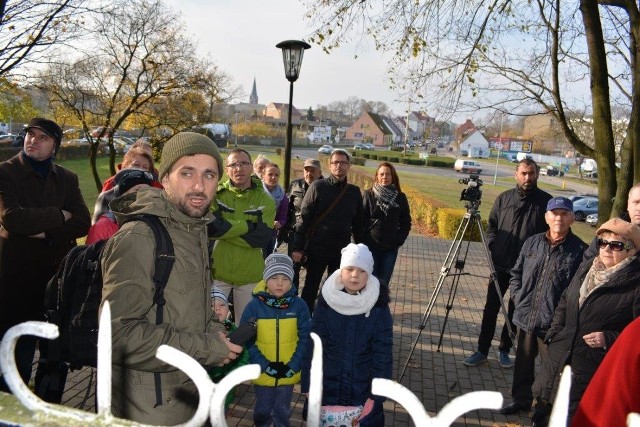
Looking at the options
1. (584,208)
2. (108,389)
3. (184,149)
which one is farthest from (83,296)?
(584,208)

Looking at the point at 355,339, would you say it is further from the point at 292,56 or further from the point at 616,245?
the point at 292,56

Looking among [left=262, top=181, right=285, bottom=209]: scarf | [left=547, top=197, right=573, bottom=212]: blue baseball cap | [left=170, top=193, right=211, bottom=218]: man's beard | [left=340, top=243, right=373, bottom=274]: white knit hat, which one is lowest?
[left=340, top=243, right=373, bottom=274]: white knit hat

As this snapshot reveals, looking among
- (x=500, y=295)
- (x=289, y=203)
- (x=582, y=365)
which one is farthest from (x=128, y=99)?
(x=582, y=365)

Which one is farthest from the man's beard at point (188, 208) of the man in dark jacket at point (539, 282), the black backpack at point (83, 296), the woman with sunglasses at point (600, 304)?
the man in dark jacket at point (539, 282)

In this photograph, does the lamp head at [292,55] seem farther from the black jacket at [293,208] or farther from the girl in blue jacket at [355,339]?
the girl in blue jacket at [355,339]

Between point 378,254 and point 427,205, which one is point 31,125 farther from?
point 427,205

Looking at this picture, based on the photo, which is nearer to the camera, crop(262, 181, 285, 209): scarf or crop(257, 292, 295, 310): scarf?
crop(257, 292, 295, 310): scarf

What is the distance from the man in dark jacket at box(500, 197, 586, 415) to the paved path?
0.30 metres

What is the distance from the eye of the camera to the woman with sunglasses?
9.89ft

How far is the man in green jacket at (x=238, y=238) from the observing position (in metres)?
3.98

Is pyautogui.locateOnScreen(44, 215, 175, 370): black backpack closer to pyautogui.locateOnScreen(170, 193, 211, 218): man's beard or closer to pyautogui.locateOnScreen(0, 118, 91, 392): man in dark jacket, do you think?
pyautogui.locateOnScreen(170, 193, 211, 218): man's beard

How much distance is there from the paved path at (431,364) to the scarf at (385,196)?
1236 mm

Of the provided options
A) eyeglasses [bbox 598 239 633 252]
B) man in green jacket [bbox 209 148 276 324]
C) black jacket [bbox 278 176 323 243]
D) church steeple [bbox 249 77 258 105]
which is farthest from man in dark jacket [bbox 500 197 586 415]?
church steeple [bbox 249 77 258 105]

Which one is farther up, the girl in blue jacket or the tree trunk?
the tree trunk
